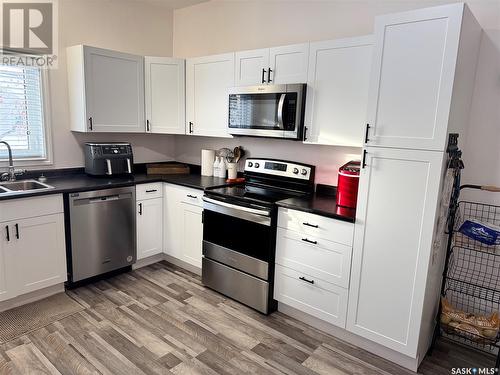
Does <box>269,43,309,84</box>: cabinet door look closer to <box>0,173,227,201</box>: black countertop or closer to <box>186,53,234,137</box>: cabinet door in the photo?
<box>186,53,234,137</box>: cabinet door

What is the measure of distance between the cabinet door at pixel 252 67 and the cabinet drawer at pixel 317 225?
122 cm

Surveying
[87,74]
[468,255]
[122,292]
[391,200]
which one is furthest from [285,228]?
[87,74]

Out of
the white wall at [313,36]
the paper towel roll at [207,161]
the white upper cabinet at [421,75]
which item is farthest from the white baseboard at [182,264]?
the white upper cabinet at [421,75]

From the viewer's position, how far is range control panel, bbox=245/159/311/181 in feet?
10.2

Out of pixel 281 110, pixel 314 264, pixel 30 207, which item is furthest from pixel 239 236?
pixel 30 207

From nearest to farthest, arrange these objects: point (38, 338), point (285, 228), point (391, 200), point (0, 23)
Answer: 1. point (391, 200)
2. point (38, 338)
3. point (285, 228)
4. point (0, 23)

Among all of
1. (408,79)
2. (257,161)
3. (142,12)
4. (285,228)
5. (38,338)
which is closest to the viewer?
(408,79)

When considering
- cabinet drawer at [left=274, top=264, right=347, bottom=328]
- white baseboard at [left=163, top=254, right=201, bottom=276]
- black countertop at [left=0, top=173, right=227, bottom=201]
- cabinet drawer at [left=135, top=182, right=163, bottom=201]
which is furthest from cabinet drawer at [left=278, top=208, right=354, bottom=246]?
cabinet drawer at [left=135, top=182, right=163, bottom=201]

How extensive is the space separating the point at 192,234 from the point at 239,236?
0.70 m

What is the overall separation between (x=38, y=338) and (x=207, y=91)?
2.52m

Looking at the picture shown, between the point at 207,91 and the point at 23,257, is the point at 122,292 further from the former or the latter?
the point at 207,91

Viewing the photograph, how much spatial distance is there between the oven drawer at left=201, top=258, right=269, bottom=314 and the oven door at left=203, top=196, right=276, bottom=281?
51 mm

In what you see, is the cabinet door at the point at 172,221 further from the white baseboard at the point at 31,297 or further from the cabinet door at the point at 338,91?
the cabinet door at the point at 338,91

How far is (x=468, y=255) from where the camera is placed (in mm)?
2475
